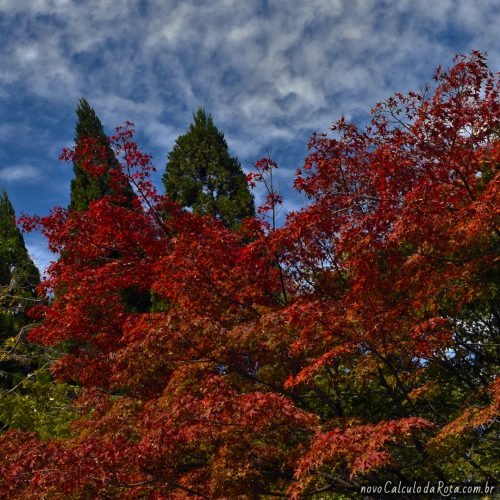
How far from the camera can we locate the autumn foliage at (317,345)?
19.2 feet

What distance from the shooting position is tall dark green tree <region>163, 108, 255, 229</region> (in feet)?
66.9

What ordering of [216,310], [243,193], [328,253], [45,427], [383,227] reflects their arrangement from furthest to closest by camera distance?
[243,193] → [45,427] → [328,253] → [216,310] → [383,227]

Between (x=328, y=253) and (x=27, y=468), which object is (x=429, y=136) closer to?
(x=328, y=253)

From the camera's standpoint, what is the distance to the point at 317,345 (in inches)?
255

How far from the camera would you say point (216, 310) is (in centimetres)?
754

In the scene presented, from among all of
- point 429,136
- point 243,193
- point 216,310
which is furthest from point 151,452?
point 243,193

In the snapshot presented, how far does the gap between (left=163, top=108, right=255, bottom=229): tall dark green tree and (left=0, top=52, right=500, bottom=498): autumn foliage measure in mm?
10625

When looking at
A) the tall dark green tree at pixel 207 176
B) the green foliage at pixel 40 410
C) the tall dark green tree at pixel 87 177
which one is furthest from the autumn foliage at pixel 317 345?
the tall dark green tree at pixel 207 176

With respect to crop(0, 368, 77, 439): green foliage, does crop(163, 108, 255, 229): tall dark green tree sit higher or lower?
higher

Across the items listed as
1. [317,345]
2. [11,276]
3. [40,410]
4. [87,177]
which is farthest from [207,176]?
[317,345]

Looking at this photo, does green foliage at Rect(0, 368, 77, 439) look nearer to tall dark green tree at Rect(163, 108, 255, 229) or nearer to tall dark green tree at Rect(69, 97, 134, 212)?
tall dark green tree at Rect(69, 97, 134, 212)

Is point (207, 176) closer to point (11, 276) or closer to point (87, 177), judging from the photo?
point (87, 177)

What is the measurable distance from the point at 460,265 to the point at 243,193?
552 inches

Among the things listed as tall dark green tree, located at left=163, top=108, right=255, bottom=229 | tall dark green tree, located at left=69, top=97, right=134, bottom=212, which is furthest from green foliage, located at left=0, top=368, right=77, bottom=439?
tall dark green tree, located at left=163, top=108, right=255, bottom=229
